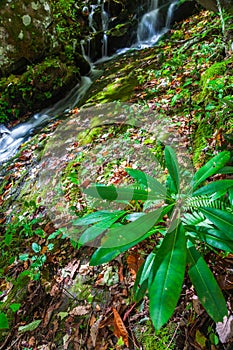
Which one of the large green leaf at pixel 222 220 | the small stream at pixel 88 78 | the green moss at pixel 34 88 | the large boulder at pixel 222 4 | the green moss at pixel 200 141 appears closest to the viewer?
the large green leaf at pixel 222 220

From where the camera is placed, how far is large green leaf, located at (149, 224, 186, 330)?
3.15 ft

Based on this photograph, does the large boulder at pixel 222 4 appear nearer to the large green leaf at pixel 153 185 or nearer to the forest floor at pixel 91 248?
the forest floor at pixel 91 248

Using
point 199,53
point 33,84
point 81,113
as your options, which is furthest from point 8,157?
point 199,53

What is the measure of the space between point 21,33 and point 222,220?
21.1 feet

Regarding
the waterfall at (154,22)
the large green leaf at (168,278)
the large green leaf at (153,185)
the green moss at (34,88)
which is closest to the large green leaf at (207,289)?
the large green leaf at (168,278)

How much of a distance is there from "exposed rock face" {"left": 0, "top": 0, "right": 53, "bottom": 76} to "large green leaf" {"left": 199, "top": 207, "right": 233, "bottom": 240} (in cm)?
613

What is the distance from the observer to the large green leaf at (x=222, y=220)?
3.70ft

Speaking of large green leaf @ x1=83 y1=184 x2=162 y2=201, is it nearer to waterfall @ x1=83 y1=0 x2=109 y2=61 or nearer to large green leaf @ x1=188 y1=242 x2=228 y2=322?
large green leaf @ x1=188 y1=242 x2=228 y2=322

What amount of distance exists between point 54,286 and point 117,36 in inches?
300

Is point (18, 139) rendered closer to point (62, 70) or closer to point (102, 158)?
point (62, 70)

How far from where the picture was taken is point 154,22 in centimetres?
763

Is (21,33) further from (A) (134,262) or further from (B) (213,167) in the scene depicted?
(B) (213,167)

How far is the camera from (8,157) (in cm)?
496

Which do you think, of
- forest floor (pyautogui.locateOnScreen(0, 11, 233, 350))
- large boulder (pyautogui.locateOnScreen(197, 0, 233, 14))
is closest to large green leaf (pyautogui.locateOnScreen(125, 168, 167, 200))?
forest floor (pyautogui.locateOnScreen(0, 11, 233, 350))
